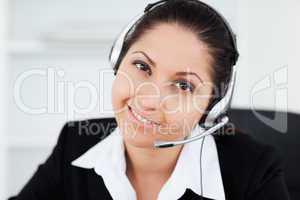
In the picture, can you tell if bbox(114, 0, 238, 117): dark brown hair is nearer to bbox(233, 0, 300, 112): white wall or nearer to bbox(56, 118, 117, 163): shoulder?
bbox(56, 118, 117, 163): shoulder

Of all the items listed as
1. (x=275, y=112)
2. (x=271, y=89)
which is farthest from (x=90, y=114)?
(x=275, y=112)

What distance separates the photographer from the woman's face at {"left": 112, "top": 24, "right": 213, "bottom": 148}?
87cm

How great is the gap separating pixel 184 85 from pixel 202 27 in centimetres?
12

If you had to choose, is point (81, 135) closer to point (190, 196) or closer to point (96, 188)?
point (96, 188)

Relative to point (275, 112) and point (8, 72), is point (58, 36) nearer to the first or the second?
point (8, 72)

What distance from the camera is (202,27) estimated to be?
2.90 feet

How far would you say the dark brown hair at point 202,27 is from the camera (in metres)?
0.88

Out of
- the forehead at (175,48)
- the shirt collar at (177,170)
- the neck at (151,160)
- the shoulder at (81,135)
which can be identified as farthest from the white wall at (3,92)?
the forehead at (175,48)

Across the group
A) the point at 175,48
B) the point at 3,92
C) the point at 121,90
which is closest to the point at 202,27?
the point at 175,48

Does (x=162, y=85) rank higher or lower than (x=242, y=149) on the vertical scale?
higher

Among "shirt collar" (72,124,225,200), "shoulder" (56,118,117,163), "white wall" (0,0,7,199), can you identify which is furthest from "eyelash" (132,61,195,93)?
Result: "white wall" (0,0,7,199)

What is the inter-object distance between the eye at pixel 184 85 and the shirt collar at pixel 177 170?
0.12 metres

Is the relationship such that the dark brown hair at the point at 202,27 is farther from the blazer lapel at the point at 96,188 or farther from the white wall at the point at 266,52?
the white wall at the point at 266,52

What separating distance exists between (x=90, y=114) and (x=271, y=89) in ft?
2.51
